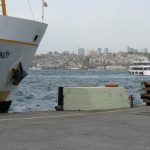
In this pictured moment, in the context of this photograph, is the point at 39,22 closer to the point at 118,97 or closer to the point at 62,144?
the point at 118,97

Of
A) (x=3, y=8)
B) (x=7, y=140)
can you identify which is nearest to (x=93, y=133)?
(x=7, y=140)

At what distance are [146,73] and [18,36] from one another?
14888 centimetres

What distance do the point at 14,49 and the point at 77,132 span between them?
8.40 metres

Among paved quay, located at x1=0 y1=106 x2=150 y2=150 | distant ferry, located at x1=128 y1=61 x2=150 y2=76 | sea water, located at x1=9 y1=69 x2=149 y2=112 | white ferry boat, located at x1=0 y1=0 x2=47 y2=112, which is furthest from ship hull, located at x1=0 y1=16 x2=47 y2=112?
→ distant ferry, located at x1=128 y1=61 x2=150 y2=76

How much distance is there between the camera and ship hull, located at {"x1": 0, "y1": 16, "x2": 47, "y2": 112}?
659 inches

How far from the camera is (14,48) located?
693 inches

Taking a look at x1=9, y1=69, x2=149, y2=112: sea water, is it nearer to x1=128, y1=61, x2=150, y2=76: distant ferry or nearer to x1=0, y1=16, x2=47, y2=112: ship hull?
x1=0, y1=16, x2=47, y2=112: ship hull

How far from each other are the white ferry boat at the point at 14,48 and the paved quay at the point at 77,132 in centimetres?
447

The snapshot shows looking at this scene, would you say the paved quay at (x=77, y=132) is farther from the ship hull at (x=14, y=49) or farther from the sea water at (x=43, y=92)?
the sea water at (x=43, y=92)

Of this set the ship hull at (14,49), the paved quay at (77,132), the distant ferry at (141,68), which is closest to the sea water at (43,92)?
the ship hull at (14,49)

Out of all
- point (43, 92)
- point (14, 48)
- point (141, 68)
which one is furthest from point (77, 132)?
point (141, 68)

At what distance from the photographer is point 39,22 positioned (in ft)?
63.0

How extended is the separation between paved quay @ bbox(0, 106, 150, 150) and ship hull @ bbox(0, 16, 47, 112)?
447 centimetres

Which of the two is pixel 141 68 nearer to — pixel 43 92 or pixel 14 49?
pixel 43 92
